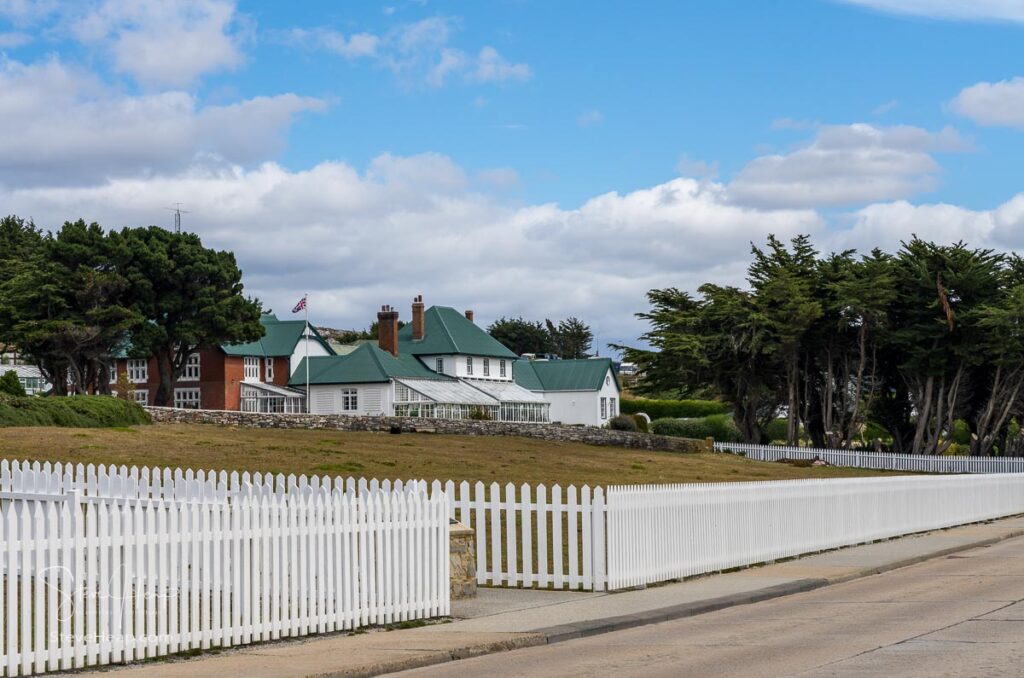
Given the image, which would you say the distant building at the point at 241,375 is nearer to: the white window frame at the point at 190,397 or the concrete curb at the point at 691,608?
the white window frame at the point at 190,397

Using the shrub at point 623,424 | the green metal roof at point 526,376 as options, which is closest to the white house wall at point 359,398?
the green metal roof at point 526,376

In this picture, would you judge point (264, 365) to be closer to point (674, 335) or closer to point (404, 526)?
point (674, 335)

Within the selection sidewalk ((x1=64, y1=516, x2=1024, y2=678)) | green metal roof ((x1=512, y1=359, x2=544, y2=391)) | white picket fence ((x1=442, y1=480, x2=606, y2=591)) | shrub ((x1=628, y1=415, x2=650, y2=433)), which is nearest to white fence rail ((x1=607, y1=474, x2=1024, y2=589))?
white picket fence ((x1=442, y1=480, x2=606, y2=591))

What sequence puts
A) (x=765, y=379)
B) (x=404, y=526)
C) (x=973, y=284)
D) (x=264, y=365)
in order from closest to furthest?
(x=404, y=526) < (x=973, y=284) < (x=765, y=379) < (x=264, y=365)

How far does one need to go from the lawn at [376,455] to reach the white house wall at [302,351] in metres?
36.6

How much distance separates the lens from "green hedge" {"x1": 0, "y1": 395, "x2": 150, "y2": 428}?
146ft

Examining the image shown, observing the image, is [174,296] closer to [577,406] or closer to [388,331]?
[388,331]

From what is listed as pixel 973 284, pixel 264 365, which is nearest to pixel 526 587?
pixel 973 284

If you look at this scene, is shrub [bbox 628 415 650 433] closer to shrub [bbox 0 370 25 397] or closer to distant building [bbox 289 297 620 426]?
distant building [bbox 289 297 620 426]

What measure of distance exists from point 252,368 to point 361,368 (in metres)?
9.22

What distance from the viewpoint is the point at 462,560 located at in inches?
619

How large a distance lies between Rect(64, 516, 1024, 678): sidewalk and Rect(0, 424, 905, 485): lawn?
61.1ft

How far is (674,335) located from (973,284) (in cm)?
1530

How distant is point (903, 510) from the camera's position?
1125 inches
